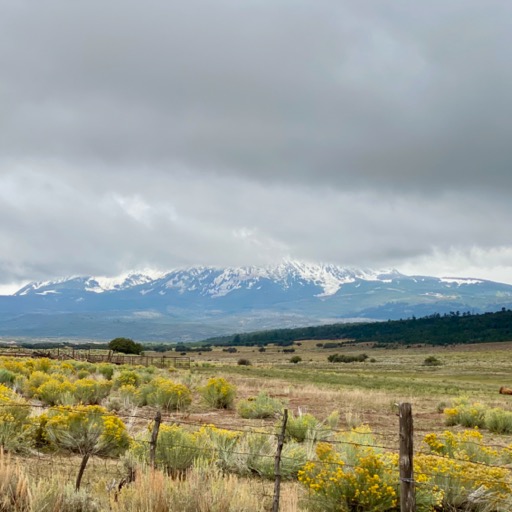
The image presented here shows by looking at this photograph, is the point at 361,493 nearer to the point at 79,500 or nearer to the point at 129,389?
the point at 79,500

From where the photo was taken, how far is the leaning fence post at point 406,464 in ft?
23.8

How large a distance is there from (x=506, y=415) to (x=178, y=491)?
16820mm

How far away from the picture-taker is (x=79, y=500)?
27.5 ft

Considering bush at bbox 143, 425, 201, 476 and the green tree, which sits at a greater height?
bush at bbox 143, 425, 201, 476

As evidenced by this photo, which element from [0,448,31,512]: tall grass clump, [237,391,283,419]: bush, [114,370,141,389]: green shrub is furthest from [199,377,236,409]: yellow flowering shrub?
[0,448,31,512]: tall grass clump

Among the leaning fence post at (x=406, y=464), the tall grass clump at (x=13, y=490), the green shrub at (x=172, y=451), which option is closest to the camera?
the leaning fence post at (x=406, y=464)

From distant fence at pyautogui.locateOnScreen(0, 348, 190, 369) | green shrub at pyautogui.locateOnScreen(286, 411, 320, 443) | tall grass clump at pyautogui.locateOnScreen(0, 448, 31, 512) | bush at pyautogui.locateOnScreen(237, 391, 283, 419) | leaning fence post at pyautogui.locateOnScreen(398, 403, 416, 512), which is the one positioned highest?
leaning fence post at pyautogui.locateOnScreen(398, 403, 416, 512)

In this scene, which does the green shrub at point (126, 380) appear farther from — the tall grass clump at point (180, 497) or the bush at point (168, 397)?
the tall grass clump at point (180, 497)

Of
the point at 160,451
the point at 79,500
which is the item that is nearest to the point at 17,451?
the point at 160,451

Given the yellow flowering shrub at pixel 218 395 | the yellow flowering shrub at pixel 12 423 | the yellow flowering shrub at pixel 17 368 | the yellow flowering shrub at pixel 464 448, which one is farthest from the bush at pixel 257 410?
the yellow flowering shrub at pixel 17 368

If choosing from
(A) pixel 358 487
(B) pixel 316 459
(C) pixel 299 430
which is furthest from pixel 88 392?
(A) pixel 358 487

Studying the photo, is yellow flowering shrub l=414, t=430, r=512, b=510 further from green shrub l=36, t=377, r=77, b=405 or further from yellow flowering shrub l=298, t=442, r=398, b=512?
green shrub l=36, t=377, r=77, b=405

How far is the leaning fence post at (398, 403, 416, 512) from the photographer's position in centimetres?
726

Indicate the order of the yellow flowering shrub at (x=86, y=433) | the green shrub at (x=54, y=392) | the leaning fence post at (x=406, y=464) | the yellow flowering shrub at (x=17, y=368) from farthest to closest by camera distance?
the yellow flowering shrub at (x=17, y=368)
the green shrub at (x=54, y=392)
the yellow flowering shrub at (x=86, y=433)
the leaning fence post at (x=406, y=464)
